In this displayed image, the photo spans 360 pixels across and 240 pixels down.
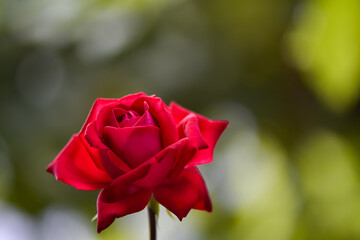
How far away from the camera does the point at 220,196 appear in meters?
1.01

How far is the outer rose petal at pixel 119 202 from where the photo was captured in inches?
9.2

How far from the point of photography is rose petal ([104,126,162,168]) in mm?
243

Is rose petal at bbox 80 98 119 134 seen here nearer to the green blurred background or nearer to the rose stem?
the rose stem

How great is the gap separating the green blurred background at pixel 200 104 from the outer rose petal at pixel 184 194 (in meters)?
0.58

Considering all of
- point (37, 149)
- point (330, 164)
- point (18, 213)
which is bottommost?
point (18, 213)

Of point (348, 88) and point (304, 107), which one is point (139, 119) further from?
point (304, 107)

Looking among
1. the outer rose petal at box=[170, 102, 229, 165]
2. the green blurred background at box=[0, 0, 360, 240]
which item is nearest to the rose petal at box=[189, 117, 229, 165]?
the outer rose petal at box=[170, 102, 229, 165]

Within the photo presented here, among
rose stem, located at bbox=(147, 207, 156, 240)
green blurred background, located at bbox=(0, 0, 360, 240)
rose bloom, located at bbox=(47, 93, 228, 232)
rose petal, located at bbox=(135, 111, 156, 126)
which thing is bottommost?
green blurred background, located at bbox=(0, 0, 360, 240)

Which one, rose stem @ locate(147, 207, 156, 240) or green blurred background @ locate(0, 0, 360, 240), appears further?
green blurred background @ locate(0, 0, 360, 240)

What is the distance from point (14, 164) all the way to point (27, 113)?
0.12 meters

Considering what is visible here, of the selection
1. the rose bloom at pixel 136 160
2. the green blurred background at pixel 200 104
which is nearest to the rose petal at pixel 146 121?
the rose bloom at pixel 136 160

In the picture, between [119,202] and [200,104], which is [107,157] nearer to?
[119,202]

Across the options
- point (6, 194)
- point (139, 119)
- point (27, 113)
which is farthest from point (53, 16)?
point (139, 119)

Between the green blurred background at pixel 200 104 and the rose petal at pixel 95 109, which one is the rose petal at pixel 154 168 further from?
the green blurred background at pixel 200 104
